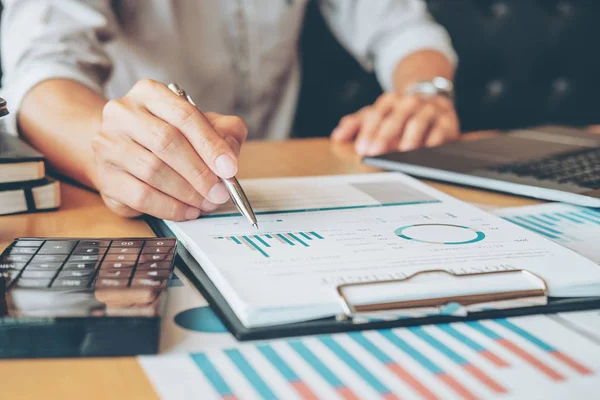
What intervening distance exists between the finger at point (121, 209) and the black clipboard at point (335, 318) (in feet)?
0.47

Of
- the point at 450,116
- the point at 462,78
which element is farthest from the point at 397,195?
the point at 462,78

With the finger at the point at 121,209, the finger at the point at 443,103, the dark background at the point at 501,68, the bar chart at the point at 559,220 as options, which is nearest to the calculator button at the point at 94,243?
the finger at the point at 121,209

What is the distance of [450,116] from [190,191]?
523 millimetres

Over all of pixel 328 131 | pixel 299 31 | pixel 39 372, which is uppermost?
pixel 299 31

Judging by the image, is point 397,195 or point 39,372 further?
point 397,195

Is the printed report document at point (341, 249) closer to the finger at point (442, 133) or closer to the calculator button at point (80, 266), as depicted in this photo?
the calculator button at point (80, 266)

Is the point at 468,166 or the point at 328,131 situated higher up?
the point at 468,166

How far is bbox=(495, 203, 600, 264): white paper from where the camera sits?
438mm

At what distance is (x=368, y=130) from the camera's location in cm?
81

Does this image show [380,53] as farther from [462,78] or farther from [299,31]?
[462,78]

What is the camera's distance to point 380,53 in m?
1.22

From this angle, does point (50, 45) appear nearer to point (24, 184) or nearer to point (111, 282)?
point (24, 184)

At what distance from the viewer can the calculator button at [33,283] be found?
1.02ft

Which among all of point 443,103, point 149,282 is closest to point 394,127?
point 443,103
